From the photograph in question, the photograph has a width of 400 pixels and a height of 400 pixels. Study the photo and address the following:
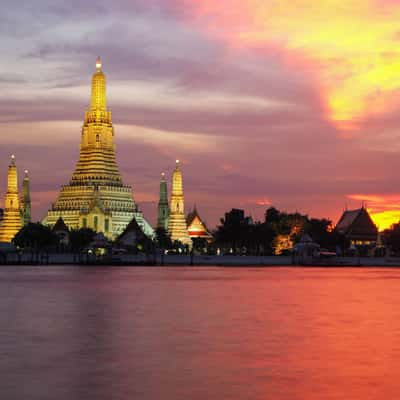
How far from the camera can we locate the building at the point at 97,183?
142 m

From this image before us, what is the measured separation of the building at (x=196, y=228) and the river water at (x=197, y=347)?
116 m

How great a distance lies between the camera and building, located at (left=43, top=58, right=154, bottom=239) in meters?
142

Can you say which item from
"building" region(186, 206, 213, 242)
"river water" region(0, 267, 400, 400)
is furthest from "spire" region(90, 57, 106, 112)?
"river water" region(0, 267, 400, 400)

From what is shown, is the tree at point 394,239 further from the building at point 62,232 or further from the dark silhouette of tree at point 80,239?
the building at point 62,232

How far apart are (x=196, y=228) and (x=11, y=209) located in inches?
1622

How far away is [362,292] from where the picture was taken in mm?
60812

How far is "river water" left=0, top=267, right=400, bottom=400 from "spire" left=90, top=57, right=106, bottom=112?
92.4 meters

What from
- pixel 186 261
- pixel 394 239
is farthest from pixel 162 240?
pixel 394 239

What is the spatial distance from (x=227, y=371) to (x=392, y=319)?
1767 centimetres

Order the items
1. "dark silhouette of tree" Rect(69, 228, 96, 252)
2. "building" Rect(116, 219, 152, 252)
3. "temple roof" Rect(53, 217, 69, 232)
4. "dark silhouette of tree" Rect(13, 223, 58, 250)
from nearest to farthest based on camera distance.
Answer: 1. "dark silhouette of tree" Rect(13, 223, 58, 250)
2. "dark silhouette of tree" Rect(69, 228, 96, 252)
3. "building" Rect(116, 219, 152, 252)
4. "temple roof" Rect(53, 217, 69, 232)

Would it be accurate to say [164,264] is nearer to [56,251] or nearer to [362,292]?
[56,251]

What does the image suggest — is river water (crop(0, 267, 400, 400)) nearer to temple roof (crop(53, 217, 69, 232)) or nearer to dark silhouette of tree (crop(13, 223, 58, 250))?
dark silhouette of tree (crop(13, 223, 58, 250))

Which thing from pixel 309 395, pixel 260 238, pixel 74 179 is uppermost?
pixel 74 179

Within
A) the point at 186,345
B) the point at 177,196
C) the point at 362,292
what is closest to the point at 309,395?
the point at 186,345
